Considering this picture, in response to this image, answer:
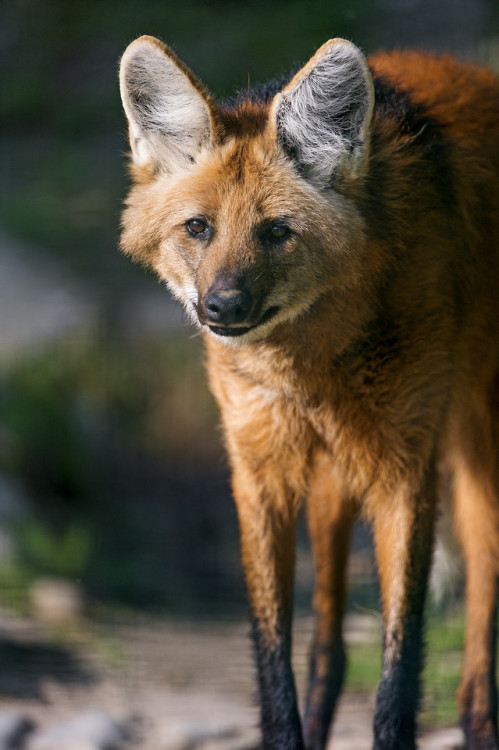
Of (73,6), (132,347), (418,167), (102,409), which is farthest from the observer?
(102,409)

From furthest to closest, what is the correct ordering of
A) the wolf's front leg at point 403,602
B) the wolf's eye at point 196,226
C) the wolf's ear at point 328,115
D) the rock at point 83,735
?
the rock at point 83,735 < the wolf's front leg at point 403,602 < the wolf's eye at point 196,226 < the wolf's ear at point 328,115

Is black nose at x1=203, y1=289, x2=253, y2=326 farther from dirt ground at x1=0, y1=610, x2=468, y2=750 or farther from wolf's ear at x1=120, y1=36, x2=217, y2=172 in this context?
dirt ground at x1=0, y1=610, x2=468, y2=750

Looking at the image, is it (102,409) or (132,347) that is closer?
(132,347)

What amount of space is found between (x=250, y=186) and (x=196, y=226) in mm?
102

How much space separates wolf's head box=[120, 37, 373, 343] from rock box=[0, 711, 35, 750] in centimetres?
98

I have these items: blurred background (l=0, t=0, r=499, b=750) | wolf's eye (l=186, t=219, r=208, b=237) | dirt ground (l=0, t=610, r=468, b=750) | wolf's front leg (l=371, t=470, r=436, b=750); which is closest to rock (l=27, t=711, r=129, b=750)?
dirt ground (l=0, t=610, r=468, b=750)

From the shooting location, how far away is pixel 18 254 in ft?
10.5

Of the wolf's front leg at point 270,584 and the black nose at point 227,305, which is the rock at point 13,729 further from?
the black nose at point 227,305

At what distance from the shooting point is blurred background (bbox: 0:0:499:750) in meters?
2.32

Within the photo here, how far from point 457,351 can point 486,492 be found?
45 cm

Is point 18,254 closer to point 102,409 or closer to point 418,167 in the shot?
point 102,409

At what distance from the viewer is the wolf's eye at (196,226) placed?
1352 mm

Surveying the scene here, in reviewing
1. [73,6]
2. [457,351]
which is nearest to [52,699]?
[457,351]

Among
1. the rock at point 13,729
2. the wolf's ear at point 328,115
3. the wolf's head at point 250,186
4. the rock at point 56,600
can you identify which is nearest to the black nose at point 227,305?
the wolf's head at point 250,186
